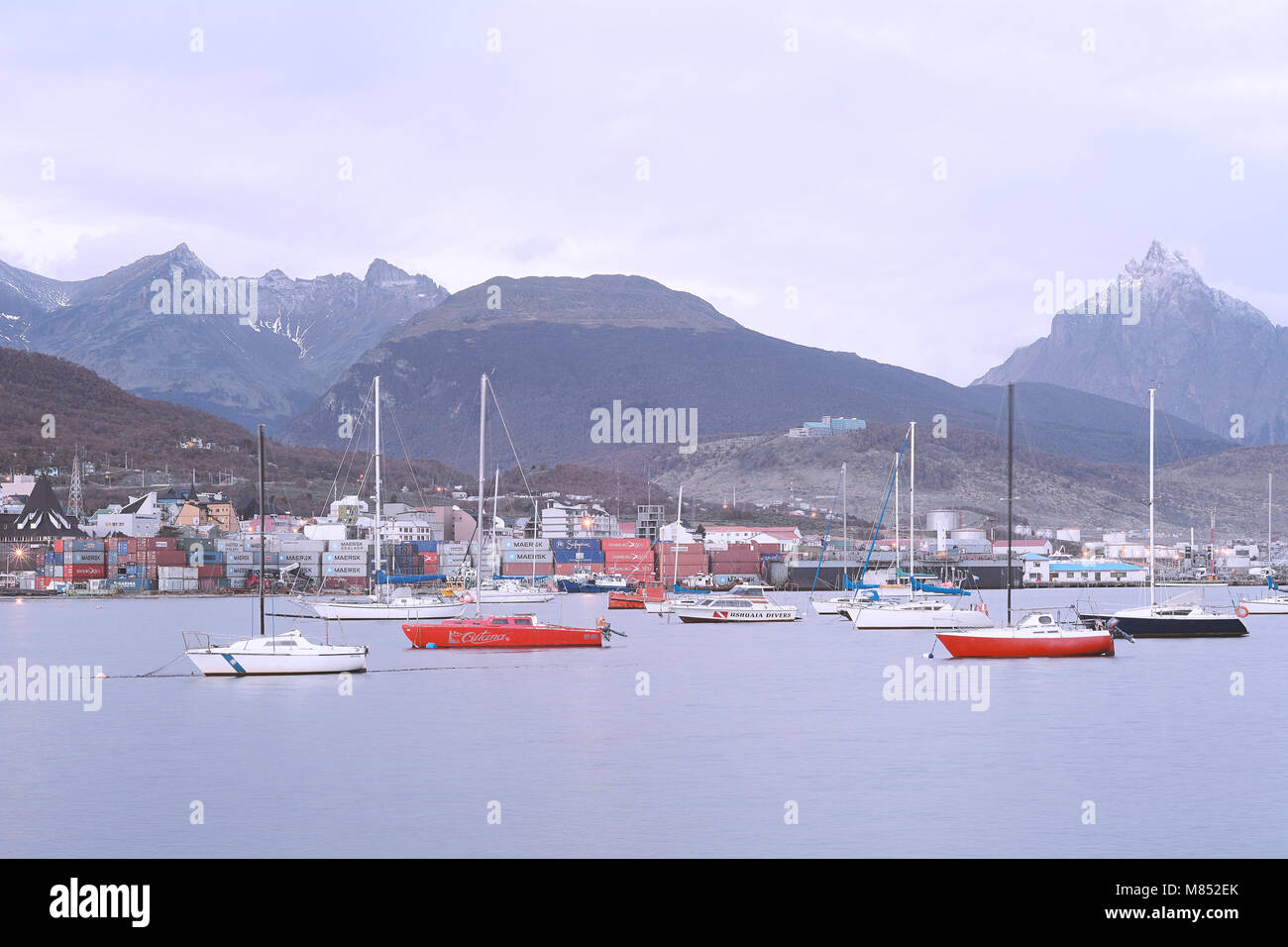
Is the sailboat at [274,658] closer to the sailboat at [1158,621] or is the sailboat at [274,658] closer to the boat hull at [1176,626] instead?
the sailboat at [1158,621]

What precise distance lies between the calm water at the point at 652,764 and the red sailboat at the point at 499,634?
1.85 metres

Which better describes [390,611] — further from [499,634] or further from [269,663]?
[269,663]

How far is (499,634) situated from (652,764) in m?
33.4

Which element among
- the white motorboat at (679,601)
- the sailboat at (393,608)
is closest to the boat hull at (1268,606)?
the white motorboat at (679,601)

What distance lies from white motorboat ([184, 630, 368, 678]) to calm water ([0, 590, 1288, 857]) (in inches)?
33.1

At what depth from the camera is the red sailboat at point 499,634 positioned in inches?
2635

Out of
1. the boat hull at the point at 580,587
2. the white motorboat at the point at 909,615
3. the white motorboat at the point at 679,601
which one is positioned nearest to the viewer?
the white motorboat at the point at 909,615

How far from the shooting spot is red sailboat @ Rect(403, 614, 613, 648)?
2635 inches

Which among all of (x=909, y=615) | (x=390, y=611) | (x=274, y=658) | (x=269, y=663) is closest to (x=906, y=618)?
(x=909, y=615)

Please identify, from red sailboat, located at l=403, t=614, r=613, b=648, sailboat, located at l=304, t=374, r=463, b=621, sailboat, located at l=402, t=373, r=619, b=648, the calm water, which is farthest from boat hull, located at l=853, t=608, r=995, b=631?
sailboat, located at l=304, t=374, r=463, b=621

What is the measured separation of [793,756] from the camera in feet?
120
